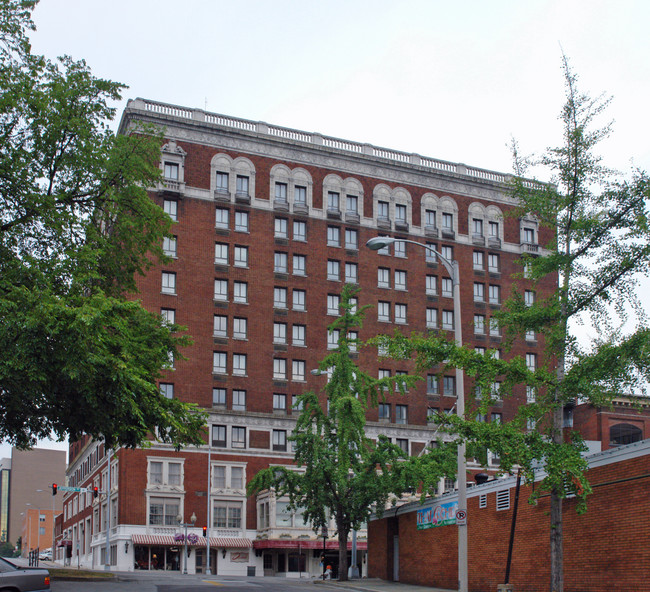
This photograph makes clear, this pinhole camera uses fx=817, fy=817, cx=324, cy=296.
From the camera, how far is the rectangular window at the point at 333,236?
251 feet

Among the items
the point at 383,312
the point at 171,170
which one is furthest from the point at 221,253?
the point at 383,312

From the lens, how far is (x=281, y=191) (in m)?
75.8

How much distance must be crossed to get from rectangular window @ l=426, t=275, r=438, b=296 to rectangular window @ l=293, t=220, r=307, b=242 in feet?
44.0

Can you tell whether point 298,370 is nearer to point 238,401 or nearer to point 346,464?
point 238,401

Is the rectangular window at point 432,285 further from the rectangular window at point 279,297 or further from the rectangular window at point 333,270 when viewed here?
the rectangular window at point 279,297

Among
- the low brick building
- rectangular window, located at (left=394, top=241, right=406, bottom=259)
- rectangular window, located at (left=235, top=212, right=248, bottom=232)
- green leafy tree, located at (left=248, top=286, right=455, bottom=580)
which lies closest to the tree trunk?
green leafy tree, located at (left=248, top=286, right=455, bottom=580)

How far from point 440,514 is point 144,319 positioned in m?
15.2

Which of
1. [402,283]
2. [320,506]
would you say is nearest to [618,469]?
[320,506]

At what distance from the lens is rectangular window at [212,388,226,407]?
2744 inches

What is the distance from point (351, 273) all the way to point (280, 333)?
29.9ft

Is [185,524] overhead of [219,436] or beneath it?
beneath

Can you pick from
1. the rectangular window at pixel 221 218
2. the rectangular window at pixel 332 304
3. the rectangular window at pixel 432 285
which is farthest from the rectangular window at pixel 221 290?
the rectangular window at pixel 432 285

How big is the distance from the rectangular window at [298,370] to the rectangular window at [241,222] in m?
12.8

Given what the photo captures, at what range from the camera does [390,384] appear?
147 feet
